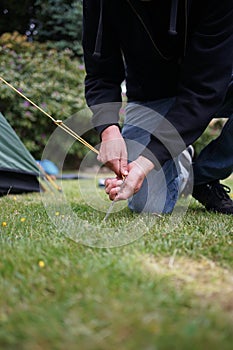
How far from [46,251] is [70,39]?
7.43 meters

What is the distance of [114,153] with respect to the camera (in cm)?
160

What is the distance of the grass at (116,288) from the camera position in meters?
0.71

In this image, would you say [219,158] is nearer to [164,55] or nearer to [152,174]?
[152,174]

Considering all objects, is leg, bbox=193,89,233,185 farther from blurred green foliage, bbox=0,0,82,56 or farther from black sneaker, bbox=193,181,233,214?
blurred green foliage, bbox=0,0,82,56

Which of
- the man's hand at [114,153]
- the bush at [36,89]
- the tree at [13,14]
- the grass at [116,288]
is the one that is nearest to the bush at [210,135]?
the bush at [36,89]

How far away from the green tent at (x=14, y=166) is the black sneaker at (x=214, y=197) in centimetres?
119

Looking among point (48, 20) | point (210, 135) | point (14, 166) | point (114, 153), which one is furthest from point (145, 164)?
point (48, 20)

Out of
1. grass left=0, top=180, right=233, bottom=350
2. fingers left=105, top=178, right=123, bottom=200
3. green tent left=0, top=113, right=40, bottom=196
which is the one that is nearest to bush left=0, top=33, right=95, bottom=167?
green tent left=0, top=113, right=40, bottom=196

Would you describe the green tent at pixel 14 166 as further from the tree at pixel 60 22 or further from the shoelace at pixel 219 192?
the tree at pixel 60 22

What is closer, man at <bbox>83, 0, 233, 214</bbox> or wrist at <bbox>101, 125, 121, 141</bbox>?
man at <bbox>83, 0, 233, 214</bbox>

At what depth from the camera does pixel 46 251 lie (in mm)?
1110

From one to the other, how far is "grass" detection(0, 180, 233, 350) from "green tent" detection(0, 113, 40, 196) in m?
1.38

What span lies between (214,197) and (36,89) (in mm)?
3793

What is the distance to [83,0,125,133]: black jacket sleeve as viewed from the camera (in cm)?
175
